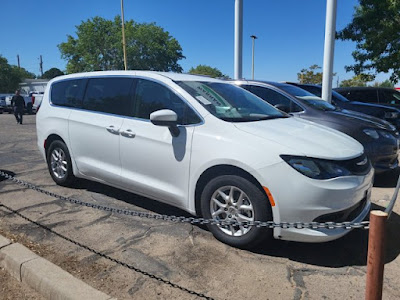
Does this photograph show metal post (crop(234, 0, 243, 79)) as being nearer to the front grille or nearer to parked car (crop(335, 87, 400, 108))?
parked car (crop(335, 87, 400, 108))

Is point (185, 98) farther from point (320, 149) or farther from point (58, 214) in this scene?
point (58, 214)

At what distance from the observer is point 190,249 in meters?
3.21

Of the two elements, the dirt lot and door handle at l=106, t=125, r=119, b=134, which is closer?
the dirt lot

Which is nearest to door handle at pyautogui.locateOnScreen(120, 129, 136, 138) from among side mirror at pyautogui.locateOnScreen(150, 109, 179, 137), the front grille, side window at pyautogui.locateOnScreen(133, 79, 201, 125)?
side window at pyautogui.locateOnScreen(133, 79, 201, 125)

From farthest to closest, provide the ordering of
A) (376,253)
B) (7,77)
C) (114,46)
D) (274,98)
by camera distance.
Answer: (7,77) → (114,46) → (274,98) → (376,253)

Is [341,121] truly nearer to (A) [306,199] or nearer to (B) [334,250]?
(B) [334,250]

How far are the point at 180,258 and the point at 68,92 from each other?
3.13 metres

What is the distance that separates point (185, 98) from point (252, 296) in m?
2.02

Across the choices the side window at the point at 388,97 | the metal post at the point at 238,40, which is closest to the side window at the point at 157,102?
the metal post at the point at 238,40

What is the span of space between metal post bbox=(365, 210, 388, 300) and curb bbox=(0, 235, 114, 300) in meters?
1.69

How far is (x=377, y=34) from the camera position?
40.4ft

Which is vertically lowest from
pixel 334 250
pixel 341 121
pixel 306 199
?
pixel 334 250

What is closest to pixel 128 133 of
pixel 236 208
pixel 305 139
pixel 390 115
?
pixel 236 208

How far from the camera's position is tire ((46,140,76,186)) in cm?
482
